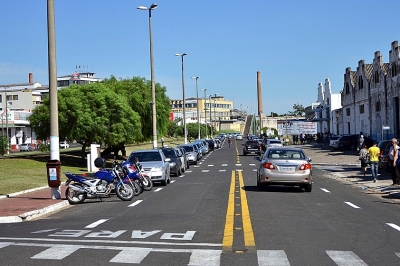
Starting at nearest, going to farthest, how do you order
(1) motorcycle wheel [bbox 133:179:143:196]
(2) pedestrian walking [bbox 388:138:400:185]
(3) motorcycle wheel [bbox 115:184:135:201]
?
(3) motorcycle wheel [bbox 115:184:135:201], (1) motorcycle wheel [bbox 133:179:143:196], (2) pedestrian walking [bbox 388:138:400:185]

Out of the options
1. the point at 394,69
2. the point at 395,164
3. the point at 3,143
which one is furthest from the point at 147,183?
the point at 394,69

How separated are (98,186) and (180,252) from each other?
1102cm

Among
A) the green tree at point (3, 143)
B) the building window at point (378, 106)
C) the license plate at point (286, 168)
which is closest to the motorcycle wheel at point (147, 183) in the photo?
the license plate at point (286, 168)

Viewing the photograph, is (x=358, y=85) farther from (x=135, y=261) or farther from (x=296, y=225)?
(x=135, y=261)

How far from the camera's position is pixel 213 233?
1252 centimetres

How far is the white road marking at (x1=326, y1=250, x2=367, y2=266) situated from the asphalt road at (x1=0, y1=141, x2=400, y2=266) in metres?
0.02

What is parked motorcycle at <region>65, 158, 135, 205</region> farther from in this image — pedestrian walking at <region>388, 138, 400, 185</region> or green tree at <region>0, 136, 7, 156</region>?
green tree at <region>0, 136, 7, 156</region>

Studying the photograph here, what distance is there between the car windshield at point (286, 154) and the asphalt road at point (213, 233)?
2714 mm

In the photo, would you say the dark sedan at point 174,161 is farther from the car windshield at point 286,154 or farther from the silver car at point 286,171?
the silver car at point 286,171

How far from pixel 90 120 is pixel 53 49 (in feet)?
75.7

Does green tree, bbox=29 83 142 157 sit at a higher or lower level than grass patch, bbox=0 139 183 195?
higher

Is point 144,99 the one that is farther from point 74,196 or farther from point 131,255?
point 131,255

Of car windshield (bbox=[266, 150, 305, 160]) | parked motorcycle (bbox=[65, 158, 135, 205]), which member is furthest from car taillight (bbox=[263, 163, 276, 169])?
parked motorcycle (bbox=[65, 158, 135, 205])

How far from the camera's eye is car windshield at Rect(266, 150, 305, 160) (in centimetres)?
2344
